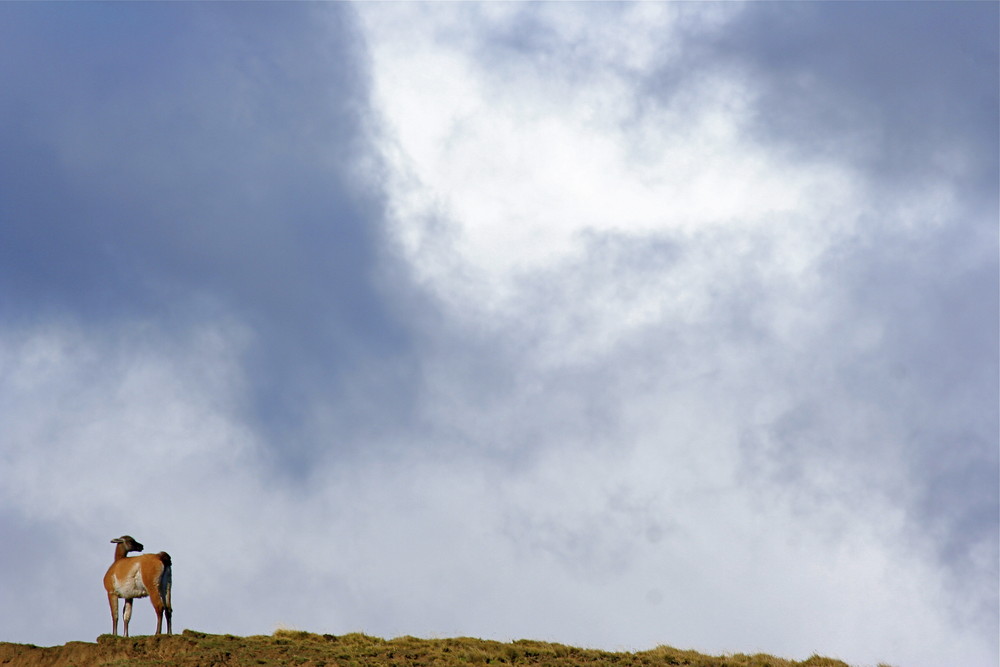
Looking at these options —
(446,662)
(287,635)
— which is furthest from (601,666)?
(287,635)

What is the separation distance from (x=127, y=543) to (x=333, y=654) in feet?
28.5

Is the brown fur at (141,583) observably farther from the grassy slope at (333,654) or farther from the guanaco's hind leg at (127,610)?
the grassy slope at (333,654)

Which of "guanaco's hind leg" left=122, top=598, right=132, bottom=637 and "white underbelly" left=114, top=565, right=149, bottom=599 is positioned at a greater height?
"white underbelly" left=114, top=565, right=149, bottom=599

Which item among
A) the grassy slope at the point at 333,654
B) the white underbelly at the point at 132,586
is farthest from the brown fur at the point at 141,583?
the grassy slope at the point at 333,654

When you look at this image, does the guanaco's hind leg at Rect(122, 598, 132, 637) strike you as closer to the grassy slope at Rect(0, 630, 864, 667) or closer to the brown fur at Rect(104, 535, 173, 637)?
the brown fur at Rect(104, 535, 173, 637)

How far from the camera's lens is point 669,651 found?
37.5 meters

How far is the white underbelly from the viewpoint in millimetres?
32156

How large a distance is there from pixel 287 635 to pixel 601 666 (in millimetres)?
12209

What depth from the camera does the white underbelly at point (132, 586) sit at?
32156 mm

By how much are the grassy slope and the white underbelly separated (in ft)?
4.88

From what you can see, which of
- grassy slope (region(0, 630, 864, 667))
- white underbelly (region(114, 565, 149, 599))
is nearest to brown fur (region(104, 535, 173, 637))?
white underbelly (region(114, 565, 149, 599))

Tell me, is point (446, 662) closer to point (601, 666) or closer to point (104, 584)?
point (601, 666)

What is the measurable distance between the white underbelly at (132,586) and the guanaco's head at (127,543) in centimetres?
204

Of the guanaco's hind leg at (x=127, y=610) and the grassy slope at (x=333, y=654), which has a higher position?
the guanaco's hind leg at (x=127, y=610)
